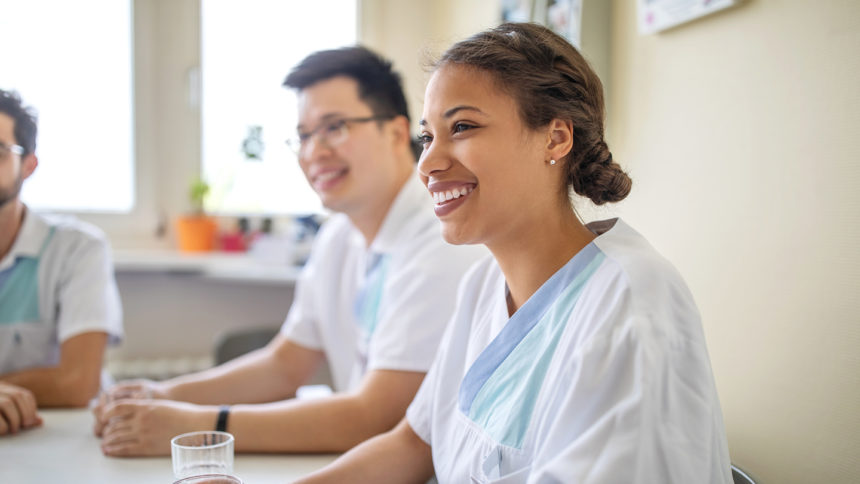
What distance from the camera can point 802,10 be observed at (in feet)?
3.22

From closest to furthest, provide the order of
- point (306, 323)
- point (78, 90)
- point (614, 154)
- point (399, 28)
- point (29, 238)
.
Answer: point (614, 154), point (29, 238), point (306, 323), point (78, 90), point (399, 28)

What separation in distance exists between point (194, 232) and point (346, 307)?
1.46m

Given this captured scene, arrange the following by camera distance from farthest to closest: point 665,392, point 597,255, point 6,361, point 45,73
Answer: point 45,73 < point 6,361 < point 597,255 < point 665,392

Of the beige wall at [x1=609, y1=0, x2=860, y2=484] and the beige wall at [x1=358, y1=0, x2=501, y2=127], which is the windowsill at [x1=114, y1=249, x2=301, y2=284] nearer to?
the beige wall at [x1=358, y1=0, x2=501, y2=127]

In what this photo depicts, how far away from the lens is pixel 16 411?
1272 mm

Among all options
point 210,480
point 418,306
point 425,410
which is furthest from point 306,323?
point 210,480

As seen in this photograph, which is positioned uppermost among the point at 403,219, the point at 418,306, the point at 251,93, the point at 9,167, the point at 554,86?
the point at 251,93

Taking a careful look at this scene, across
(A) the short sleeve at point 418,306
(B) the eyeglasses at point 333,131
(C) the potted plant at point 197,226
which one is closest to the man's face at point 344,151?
(B) the eyeglasses at point 333,131

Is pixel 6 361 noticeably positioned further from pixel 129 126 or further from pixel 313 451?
pixel 129 126

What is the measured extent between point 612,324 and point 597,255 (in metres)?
0.13

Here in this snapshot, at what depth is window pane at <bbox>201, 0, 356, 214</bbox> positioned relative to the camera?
309 cm

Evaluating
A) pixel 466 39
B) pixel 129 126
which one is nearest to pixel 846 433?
pixel 466 39

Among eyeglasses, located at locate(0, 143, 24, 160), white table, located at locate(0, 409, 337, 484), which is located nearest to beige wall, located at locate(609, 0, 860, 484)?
white table, located at locate(0, 409, 337, 484)

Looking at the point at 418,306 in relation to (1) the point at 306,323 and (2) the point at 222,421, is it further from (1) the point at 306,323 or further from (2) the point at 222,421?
(1) the point at 306,323
